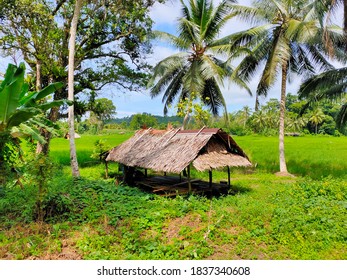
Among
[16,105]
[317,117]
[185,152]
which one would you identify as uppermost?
[317,117]

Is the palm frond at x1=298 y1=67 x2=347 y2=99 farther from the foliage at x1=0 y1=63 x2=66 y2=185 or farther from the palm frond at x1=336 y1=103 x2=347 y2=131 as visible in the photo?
the foliage at x1=0 y1=63 x2=66 y2=185

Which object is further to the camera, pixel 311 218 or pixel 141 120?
pixel 141 120

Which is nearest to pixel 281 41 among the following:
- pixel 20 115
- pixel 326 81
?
pixel 326 81

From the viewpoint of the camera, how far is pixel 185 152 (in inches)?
299

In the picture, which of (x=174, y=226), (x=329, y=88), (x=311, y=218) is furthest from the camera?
(x=329, y=88)

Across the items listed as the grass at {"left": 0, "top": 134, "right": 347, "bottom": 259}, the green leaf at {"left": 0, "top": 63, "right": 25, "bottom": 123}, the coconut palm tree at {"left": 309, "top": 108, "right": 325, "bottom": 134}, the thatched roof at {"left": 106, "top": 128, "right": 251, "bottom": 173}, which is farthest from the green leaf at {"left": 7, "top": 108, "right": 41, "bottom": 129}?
the coconut palm tree at {"left": 309, "top": 108, "right": 325, "bottom": 134}

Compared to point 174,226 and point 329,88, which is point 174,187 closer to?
point 174,226

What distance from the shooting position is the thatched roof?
7.38m

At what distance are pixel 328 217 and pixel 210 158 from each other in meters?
3.01

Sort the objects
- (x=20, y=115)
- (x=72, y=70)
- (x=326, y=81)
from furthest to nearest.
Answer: (x=326, y=81) → (x=72, y=70) → (x=20, y=115)

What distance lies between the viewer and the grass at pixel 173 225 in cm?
453

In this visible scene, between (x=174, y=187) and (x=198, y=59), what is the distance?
7454 mm

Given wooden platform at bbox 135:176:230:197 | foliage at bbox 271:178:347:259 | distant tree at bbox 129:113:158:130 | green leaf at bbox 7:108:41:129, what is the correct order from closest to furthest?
foliage at bbox 271:178:347:259 < green leaf at bbox 7:108:41:129 < wooden platform at bbox 135:176:230:197 < distant tree at bbox 129:113:158:130

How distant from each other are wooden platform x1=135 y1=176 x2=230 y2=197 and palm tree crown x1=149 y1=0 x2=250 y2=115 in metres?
5.01
